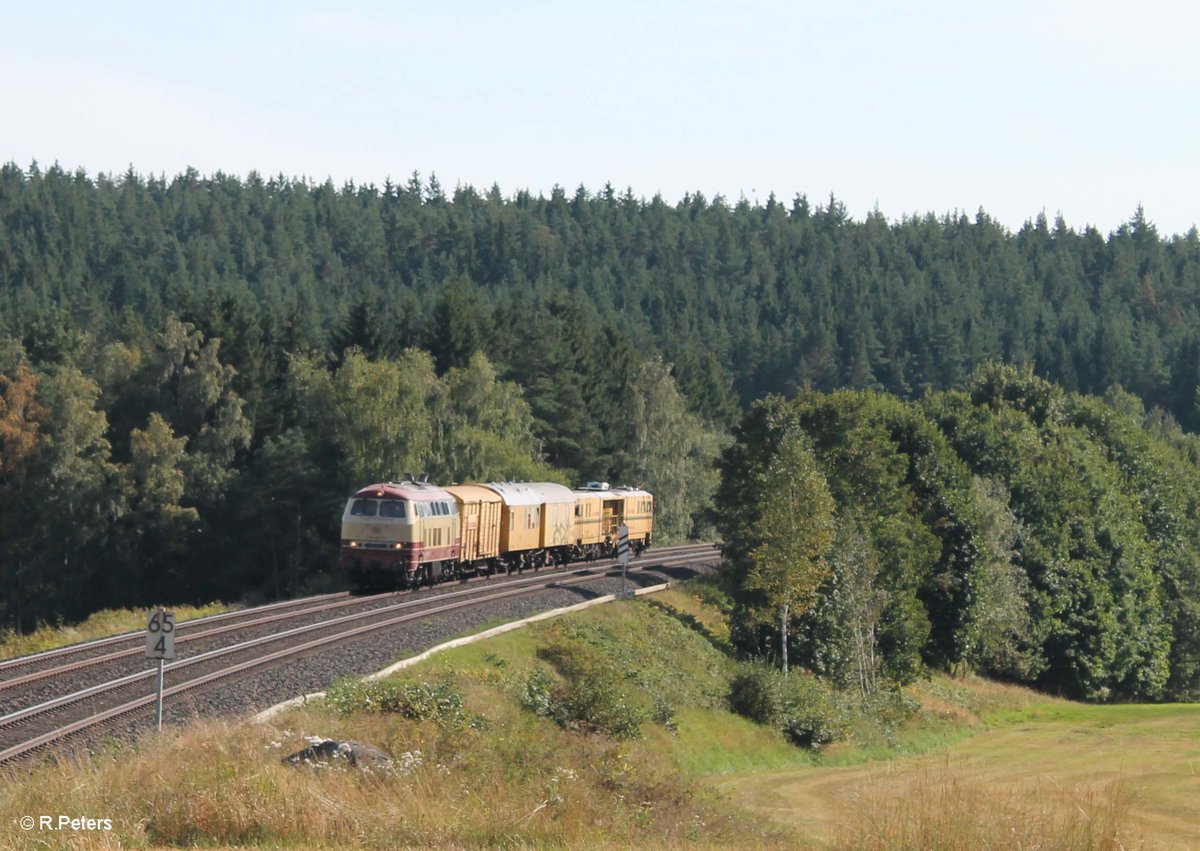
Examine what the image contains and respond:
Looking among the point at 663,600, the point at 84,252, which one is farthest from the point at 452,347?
the point at 84,252

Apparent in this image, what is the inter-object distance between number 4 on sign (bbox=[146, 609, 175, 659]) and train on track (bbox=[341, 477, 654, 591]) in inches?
828

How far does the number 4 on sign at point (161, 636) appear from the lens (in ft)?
67.9

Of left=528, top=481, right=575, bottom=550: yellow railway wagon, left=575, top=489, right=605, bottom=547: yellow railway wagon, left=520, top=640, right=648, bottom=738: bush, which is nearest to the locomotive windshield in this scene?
left=520, top=640, right=648, bottom=738: bush

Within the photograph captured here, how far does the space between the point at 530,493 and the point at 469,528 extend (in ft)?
20.7

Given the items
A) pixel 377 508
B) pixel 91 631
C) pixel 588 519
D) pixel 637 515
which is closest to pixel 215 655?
pixel 91 631

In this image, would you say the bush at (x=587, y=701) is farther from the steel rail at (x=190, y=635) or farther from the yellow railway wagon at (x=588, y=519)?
the yellow railway wagon at (x=588, y=519)

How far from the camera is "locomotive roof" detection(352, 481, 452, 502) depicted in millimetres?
42625

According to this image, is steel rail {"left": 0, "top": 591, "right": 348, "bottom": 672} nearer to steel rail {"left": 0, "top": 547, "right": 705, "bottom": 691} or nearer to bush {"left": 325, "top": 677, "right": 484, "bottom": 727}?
steel rail {"left": 0, "top": 547, "right": 705, "bottom": 691}

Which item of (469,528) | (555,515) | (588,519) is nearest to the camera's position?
(469,528)

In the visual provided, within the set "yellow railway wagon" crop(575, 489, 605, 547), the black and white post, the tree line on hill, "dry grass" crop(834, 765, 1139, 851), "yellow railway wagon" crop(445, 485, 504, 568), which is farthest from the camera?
"yellow railway wagon" crop(575, 489, 605, 547)

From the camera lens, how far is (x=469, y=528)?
47969mm

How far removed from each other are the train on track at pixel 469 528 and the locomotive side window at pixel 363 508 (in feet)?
0.10

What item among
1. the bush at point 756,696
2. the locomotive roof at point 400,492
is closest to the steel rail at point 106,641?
the locomotive roof at point 400,492

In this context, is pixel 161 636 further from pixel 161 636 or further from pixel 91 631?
pixel 91 631
